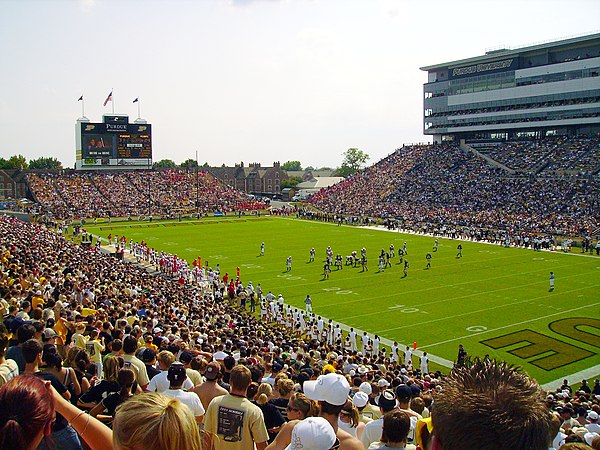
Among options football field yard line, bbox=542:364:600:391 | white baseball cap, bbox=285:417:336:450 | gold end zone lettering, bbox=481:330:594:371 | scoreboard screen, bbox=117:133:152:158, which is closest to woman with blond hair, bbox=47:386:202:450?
white baseball cap, bbox=285:417:336:450

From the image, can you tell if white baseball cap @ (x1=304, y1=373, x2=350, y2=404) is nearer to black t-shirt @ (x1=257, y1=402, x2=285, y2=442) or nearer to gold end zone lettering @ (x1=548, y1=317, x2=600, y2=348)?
black t-shirt @ (x1=257, y1=402, x2=285, y2=442)

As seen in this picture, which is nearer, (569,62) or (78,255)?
(78,255)

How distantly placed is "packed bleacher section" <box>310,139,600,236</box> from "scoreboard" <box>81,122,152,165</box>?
2150 cm

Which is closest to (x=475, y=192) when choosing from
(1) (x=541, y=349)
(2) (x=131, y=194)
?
(2) (x=131, y=194)

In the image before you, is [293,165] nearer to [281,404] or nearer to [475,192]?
[475,192]

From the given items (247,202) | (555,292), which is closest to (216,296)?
(555,292)

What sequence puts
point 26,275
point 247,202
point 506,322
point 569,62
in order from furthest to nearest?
point 247,202 → point 569,62 → point 506,322 → point 26,275

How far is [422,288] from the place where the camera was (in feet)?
86.6

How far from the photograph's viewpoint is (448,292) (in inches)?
1003

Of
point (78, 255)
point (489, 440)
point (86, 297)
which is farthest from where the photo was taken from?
point (78, 255)

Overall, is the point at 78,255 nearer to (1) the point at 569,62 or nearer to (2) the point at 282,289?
(2) the point at 282,289

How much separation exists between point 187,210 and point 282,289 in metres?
40.7

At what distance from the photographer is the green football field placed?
18031 millimetres

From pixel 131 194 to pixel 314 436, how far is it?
216 feet
